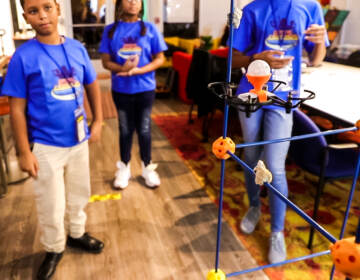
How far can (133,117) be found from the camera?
2.56 meters

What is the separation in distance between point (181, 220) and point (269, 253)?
60 cm

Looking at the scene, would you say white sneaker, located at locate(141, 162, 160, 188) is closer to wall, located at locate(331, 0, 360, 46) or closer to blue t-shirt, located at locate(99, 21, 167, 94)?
blue t-shirt, located at locate(99, 21, 167, 94)

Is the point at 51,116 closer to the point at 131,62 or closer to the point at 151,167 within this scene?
the point at 131,62

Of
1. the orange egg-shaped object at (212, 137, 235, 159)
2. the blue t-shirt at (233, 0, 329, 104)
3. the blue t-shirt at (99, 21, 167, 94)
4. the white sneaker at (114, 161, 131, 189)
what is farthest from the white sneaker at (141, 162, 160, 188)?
the orange egg-shaped object at (212, 137, 235, 159)

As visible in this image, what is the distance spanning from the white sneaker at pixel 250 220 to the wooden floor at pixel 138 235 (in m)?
0.09

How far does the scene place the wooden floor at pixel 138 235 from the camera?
1855 mm

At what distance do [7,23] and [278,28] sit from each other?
6.34 m

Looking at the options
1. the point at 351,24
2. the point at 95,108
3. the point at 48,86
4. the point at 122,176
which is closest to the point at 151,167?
the point at 122,176

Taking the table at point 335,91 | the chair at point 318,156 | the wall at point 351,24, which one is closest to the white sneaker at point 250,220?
the chair at point 318,156

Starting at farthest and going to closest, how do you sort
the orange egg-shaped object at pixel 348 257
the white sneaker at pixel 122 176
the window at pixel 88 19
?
the window at pixel 88 19, the white sneaker at pixel 122 176, the orange egg-shaped object at pixel 348 257

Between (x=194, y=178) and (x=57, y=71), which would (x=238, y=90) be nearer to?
(x=57, y=71)

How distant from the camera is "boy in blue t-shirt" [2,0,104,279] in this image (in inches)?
58.6

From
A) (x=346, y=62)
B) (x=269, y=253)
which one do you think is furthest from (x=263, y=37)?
(x=346, y=62)

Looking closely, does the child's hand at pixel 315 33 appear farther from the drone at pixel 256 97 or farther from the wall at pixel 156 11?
the wall at pixel 156 11
